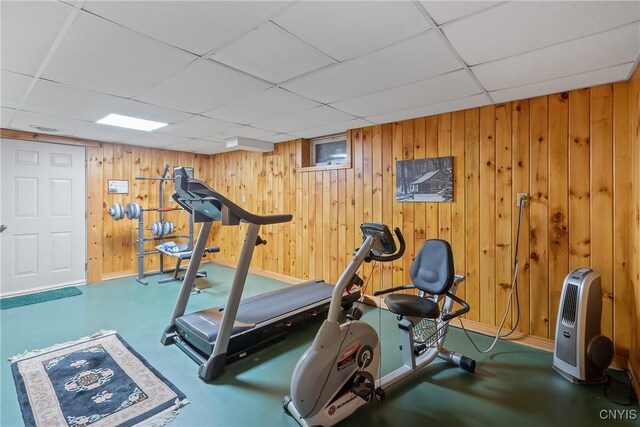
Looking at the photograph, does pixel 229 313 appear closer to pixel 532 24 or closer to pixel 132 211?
pixel 532 24

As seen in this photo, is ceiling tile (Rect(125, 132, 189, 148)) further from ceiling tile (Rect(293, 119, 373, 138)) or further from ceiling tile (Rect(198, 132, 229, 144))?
ceiling tile (Rect(293, 119, 373, 138))

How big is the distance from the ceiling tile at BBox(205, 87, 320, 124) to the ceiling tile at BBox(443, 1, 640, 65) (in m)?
1.39

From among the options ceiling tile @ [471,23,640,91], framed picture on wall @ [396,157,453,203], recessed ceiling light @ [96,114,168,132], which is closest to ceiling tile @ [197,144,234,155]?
recessed ceiling light @ [96,114,168,132]

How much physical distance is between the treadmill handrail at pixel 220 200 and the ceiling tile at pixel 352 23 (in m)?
1.17

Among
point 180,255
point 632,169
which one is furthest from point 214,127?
point 632,169

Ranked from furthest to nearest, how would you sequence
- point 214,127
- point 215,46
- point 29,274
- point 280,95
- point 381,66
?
point 29,274
point 214,127
point 280,95
point 381,66
point 215,46

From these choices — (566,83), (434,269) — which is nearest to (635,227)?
(566,83)

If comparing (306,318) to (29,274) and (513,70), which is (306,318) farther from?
(29,274)

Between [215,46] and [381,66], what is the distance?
1056mm

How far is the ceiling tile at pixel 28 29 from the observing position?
141 centimetres

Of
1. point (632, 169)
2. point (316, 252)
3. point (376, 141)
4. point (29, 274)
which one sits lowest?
point (29, 274)

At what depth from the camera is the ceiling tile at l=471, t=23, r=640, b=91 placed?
1.69 meters

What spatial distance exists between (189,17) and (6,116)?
316 cm

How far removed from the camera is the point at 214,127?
378cm
